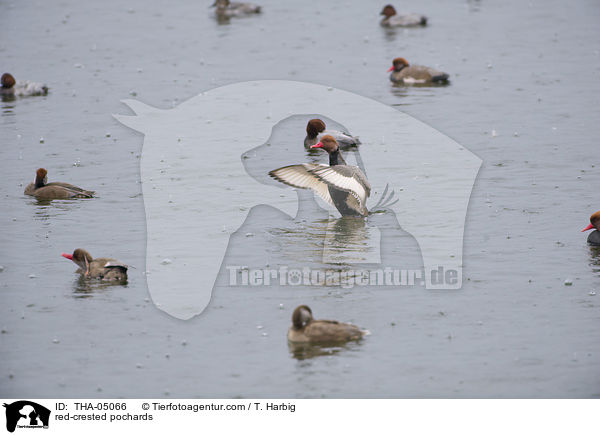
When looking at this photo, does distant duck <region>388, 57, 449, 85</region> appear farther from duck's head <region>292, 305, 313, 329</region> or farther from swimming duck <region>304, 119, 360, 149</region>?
duck's head <region>292, 305, 313, 329</region>

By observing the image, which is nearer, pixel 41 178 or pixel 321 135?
pixel 41 178

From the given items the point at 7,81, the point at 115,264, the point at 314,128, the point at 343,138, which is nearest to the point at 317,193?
the point at 115,264

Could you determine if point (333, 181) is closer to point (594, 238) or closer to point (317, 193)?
point (317, 193)

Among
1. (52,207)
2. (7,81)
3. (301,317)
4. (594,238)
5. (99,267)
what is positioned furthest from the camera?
(7,81)

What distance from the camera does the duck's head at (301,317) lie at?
1098 cm

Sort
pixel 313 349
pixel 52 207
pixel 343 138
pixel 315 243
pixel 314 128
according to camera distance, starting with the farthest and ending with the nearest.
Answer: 1. pixel 314 128
2. pixel 343 138
3. pixel 52 207
4. pixel 315 243
5. pixel 313 349

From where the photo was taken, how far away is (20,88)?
24.6 metres

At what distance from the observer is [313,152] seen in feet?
65.1

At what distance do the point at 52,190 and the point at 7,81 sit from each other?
333 inches

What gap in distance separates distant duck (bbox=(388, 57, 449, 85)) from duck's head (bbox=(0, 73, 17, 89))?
9461 mm

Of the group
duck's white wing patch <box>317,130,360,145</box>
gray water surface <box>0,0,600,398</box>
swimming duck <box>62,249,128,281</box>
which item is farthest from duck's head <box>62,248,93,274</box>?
duck's white wing patch <box>317,130,360,145</box>

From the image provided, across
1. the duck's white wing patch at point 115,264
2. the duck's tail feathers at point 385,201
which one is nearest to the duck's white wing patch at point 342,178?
the duck's tail feathers at point 385,201

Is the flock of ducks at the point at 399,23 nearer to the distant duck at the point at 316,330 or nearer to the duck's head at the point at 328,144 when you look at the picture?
the duck's head at the point at 328,144
